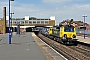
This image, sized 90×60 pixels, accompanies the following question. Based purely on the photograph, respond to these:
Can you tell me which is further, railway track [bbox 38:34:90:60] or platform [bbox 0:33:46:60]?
railway track [bbox 38:34:90:60]

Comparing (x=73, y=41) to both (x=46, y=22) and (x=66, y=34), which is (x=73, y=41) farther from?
(x=46, y=22)

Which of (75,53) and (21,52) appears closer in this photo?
(21,52)

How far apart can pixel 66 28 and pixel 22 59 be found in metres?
20.6

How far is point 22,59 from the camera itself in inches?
556

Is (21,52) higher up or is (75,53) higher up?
(21,52)

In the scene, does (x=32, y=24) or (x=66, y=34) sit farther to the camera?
(x=32, y=24)

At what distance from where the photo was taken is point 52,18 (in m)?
153

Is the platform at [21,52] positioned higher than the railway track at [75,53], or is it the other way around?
the platform at [21,52]

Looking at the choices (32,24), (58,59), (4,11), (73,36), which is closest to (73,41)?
(73,36)

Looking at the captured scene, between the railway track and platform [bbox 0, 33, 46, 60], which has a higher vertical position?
platform [bbox 0, 33, 46, 60]

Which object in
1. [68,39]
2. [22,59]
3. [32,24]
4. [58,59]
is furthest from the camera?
[32,24]

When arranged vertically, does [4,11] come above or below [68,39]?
above

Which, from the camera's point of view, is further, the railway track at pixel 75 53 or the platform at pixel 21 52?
the railway track at pixel 75 53

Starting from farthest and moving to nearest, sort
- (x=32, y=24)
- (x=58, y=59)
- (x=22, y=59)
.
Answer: (x=32, y=24), (x=58, y=59), (x=22, y=59)
